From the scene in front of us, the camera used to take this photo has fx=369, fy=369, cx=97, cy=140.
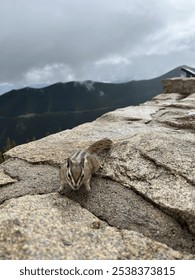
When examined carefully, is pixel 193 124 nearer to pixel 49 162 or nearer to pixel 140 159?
pixel 140 159

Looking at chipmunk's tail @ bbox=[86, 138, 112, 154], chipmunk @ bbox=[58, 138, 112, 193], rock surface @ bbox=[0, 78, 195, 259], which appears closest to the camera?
rock surface @ bbox=[0, 78, 195, 259]

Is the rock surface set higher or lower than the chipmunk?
lower

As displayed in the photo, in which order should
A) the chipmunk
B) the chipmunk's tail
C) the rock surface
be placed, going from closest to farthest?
the rock surface, the chipmunk, the chipmunk's tail

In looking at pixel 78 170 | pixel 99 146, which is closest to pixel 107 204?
pixel 78 170

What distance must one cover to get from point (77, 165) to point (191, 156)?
3823 mm

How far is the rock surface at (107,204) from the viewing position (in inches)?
280

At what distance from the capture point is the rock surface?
280 inches

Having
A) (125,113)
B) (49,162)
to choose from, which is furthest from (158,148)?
(125,113)

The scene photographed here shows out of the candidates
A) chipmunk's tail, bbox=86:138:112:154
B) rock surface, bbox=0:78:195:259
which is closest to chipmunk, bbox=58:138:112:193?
rock surface, bbox=0:78:195:259

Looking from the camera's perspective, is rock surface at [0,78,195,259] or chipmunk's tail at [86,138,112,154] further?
chipmunk's tail at [86,138,112,154]

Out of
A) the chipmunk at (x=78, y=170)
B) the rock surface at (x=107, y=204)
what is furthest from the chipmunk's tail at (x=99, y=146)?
the chipmunk at (x=78, y=170)

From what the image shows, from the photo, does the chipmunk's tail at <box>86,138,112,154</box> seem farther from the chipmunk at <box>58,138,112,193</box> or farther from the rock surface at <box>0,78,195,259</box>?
the chipmunk at <box>58,138,112,193</box>

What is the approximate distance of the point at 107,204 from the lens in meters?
8.84
